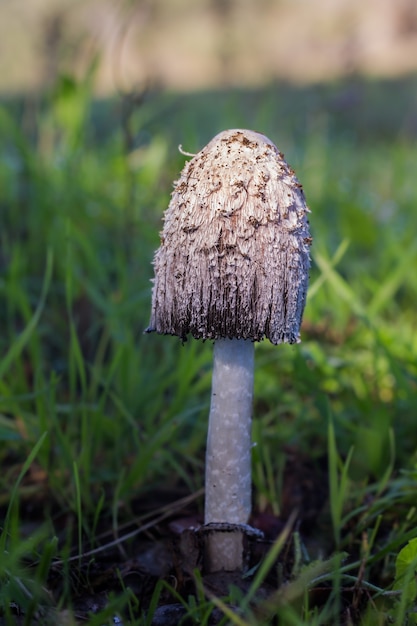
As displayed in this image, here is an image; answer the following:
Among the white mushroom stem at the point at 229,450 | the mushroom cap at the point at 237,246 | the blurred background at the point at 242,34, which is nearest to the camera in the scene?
the mushroom cap at the point at 237,246

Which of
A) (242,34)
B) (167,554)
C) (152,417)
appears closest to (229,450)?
(167,554)

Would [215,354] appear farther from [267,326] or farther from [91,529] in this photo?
[91,529]

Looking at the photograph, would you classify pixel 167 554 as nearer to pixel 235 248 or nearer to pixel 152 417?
pixel 152 417

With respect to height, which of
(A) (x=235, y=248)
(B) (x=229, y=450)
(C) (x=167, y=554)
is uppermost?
(A) (x=235, y=248)

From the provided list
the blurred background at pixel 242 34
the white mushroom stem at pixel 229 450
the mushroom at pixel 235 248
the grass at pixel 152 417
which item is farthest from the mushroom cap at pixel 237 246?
the blurred background at pixel 242 34

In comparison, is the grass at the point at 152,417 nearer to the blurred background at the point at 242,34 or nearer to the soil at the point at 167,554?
the soil at the point at 167,554

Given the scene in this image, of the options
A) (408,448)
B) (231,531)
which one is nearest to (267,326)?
(231,531)

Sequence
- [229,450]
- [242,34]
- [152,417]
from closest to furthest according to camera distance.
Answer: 1. [229,450]
2. [152,417]
3. [242,34]

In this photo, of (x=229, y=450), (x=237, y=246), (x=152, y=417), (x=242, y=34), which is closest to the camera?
(x=237, y=246)
